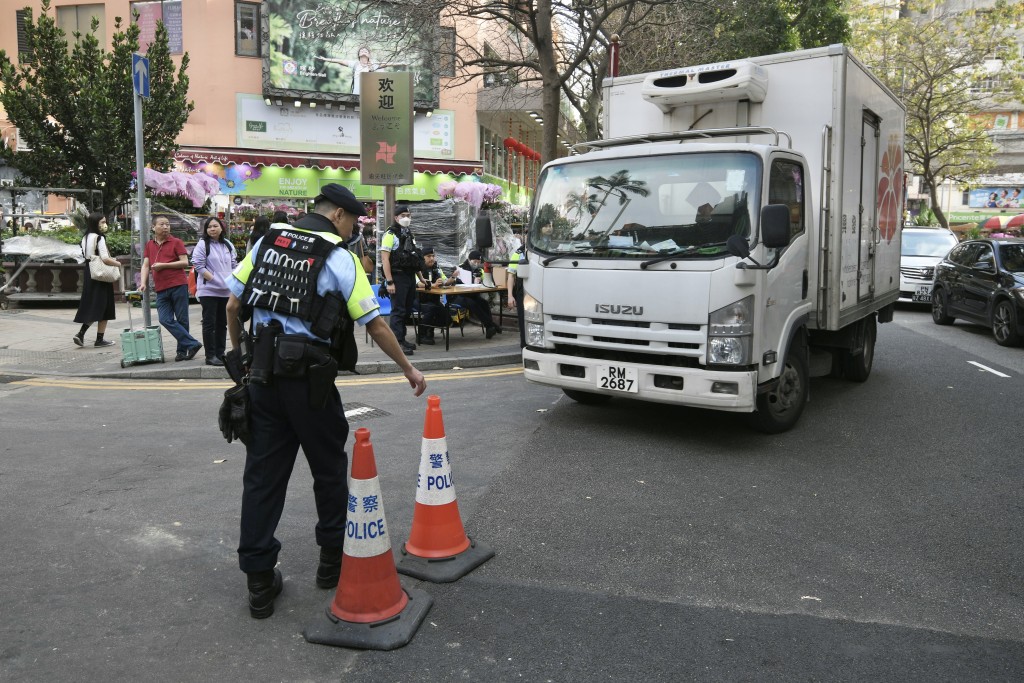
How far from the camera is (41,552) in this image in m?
4.23

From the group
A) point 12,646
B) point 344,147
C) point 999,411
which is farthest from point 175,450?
point 344,147

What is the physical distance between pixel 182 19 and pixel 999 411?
26697mm

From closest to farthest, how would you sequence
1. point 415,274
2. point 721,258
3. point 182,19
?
point 721,258 < point 415,274 < point 182,19

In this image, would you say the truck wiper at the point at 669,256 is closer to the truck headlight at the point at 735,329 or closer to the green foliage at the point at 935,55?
the truck headlight at the point at 735,329

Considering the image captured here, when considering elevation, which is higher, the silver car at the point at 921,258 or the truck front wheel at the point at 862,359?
the silver car at the point at 921,258

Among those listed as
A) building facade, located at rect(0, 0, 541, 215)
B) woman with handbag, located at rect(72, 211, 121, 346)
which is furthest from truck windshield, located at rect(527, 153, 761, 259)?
building facade, located at rect(0, 0, 541, 215)

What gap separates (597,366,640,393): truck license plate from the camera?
19.9 ft

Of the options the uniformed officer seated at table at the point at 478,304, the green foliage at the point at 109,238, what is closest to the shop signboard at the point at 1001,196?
the uniformed officer seated at table at the point at 478,304

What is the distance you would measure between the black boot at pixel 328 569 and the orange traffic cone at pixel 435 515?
1.09 feet

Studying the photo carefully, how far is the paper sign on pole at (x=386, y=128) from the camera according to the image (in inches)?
456

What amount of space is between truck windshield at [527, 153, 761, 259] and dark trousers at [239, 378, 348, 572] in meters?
3.17

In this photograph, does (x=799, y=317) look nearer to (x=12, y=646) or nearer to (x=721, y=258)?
(x=721, y=258)

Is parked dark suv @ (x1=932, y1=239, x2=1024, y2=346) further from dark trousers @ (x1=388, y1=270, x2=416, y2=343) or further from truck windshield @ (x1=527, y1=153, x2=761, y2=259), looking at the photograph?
dark trousers @ (x1=388, y1=270, x2=416, y2=343)

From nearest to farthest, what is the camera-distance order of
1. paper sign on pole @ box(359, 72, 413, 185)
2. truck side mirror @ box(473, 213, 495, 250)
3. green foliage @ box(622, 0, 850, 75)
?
truck side mirror @ box(473, 213, 495, 250), paper sign on pole @ box(359, 72, 413, 185), green foliage @ box(622, 0, 850, 75)
